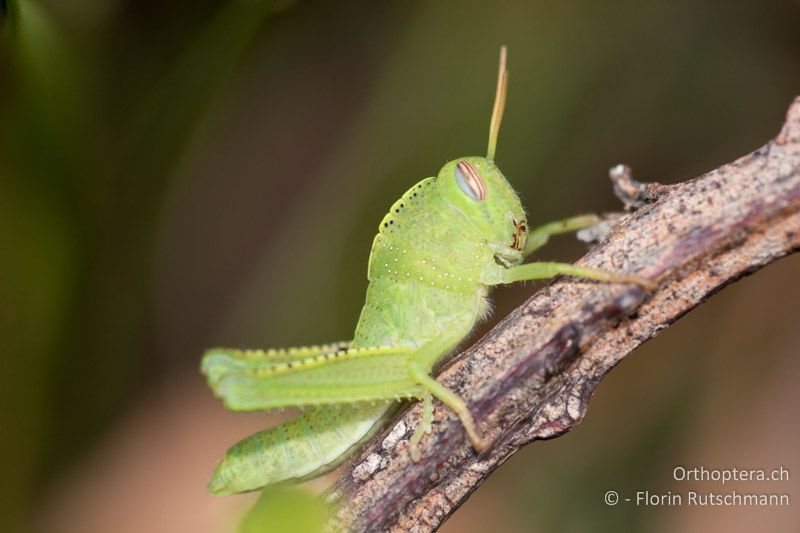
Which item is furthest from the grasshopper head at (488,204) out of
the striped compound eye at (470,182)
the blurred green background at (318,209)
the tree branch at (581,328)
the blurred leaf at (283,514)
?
the blurred leaf at (283,514)

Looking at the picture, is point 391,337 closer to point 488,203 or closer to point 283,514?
point 488,203

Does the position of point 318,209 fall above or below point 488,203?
above

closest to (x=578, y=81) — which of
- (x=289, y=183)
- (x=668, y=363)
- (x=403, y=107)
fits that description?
(x=403, y=107)

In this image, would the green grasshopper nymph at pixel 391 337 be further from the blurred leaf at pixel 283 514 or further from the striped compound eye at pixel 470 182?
the blurred leaf at pixel 283 514

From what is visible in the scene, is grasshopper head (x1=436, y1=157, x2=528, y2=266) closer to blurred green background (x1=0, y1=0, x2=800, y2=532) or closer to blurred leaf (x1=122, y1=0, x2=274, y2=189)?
blurred green background (x1=0, y1=0, x2=800, y2=532)

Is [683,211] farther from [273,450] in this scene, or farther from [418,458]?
[273,450]

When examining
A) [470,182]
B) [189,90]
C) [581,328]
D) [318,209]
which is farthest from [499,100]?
[318,209]

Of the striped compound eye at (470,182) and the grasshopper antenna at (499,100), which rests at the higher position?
the grasshopper antenna at (499,100)
